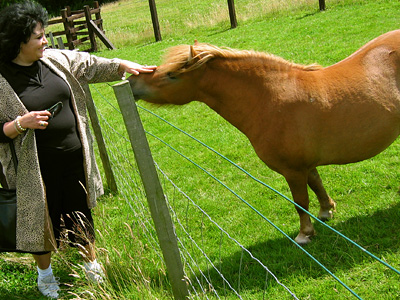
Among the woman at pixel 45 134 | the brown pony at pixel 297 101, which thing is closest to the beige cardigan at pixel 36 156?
the woman at pixel 45 134

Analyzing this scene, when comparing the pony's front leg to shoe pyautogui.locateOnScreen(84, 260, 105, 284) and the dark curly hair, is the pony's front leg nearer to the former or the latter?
shoe pyautogui.locateOnScreen(84, 260, 105, 284)

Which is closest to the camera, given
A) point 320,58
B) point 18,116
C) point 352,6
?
point 18,116

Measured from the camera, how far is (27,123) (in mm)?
2902

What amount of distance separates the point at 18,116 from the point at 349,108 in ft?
8.73

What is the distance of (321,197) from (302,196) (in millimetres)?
431

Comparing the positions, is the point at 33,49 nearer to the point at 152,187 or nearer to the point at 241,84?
the point at 152,187

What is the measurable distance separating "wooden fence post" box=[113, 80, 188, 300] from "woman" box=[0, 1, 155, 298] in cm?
69

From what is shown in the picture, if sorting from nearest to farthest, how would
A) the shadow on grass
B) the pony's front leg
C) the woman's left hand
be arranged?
the woman's left hand → the shadow on grass → the pony's front leg

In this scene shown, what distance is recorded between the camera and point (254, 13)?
1548 centimetres

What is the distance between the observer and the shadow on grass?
3.51m

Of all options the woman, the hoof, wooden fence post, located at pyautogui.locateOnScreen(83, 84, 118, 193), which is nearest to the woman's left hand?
the woman

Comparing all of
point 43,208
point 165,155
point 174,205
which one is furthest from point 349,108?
point 165,155

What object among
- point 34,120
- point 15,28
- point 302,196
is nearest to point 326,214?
point 302,196

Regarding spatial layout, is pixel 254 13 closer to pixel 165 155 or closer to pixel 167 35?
pixel 167 35
